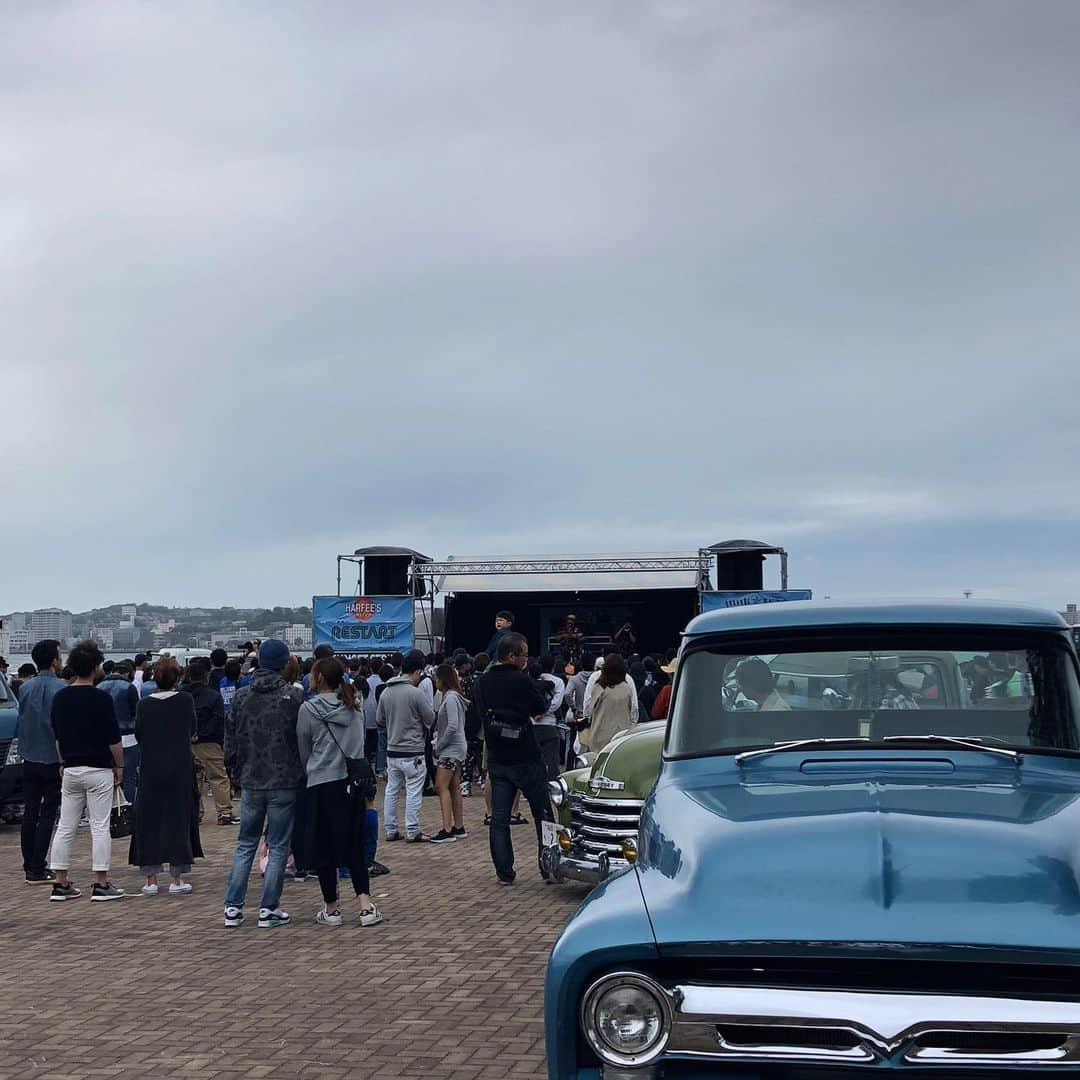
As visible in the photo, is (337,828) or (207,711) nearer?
(337,828)

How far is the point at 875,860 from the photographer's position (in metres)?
3.74

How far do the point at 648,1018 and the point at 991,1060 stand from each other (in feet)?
2.66

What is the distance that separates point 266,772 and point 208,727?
6.94m

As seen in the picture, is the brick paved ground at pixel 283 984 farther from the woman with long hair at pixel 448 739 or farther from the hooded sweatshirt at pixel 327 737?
the woman with long hair at pixel 448 739

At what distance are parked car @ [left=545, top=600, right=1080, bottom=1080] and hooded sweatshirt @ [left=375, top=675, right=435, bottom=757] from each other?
996 cm

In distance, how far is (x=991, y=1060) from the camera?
3395mm

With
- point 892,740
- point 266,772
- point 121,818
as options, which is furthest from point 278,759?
point 892,740

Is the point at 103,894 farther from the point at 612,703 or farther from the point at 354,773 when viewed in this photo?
the point at 612,703

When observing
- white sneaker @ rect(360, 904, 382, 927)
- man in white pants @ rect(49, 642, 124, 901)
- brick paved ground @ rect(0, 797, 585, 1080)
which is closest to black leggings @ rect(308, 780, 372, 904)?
white sneaker @ rect(360, 904, 382, 927)

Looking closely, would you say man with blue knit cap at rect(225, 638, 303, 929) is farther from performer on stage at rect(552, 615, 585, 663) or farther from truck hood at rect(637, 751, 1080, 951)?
performer on stage at rect(552, 615, 585, 663)

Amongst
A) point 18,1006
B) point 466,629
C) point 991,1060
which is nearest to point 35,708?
point 18,1006

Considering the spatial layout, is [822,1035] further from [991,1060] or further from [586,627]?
[586,627]

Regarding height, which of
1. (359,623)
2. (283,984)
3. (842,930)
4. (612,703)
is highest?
(359,623)

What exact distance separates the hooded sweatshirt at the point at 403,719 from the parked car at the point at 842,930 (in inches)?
392
